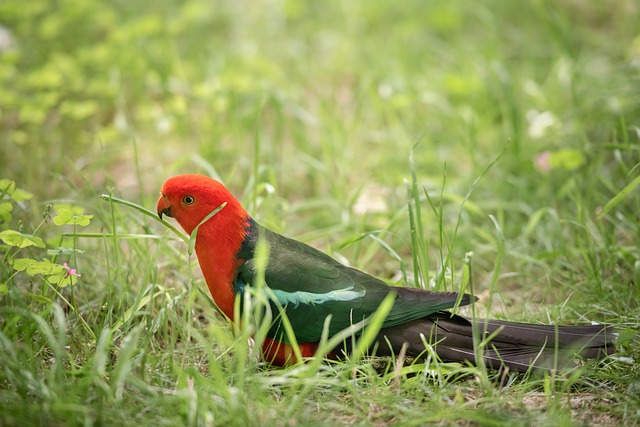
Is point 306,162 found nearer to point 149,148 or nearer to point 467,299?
point 149,148

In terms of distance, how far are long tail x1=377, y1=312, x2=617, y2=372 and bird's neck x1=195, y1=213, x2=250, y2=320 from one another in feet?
1.71

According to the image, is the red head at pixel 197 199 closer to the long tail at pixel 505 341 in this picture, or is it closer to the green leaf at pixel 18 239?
the green leaf at pixel 18 239

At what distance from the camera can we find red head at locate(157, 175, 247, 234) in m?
2.29

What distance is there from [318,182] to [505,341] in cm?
174

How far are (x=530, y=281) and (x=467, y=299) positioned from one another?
83 cm

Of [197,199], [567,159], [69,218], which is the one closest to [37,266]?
[69,218]

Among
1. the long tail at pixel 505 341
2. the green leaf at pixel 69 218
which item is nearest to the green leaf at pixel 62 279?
the green leaf at pixel 69 218

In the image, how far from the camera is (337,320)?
2.15 meters

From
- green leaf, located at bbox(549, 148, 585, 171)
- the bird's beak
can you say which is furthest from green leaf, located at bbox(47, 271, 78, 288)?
green leaf, located at bbox(549, 148, 585, 171)

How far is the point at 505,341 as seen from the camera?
2143 mm

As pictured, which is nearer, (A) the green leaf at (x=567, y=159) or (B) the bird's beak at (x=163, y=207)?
(B) the bird's beak at (x=163, y=207)

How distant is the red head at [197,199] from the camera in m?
2.29

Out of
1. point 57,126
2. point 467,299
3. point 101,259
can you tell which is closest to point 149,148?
point 57,126

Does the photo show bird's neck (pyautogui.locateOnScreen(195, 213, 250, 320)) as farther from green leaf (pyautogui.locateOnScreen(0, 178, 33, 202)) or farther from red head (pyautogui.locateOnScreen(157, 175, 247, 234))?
green leaf (pyautogui.locateOnScreen(0, 178, 33, 202))
